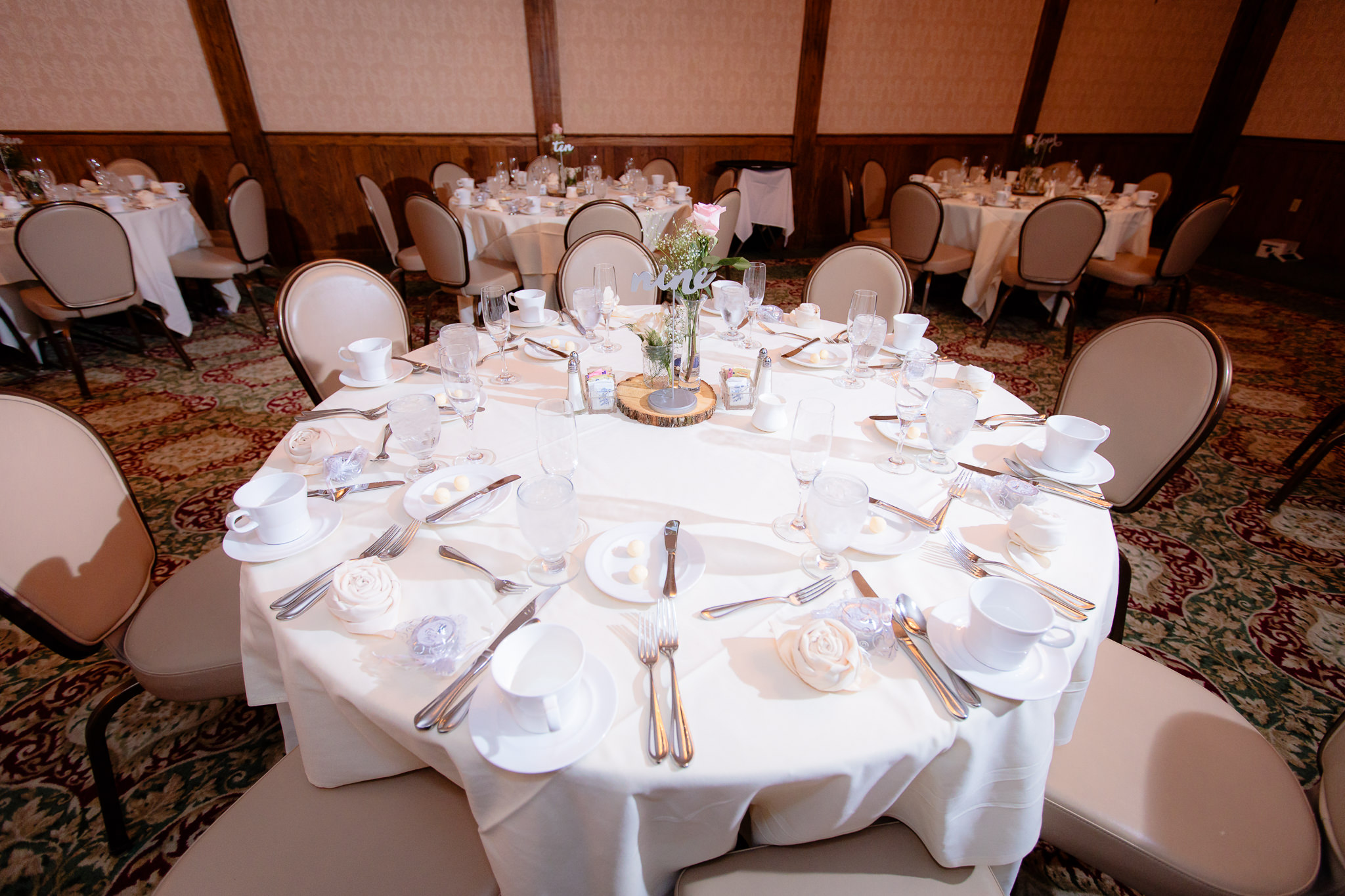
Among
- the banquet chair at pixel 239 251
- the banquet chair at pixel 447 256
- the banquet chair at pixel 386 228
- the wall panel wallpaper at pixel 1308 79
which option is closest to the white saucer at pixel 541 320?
the banquet chair at pixel 447 256

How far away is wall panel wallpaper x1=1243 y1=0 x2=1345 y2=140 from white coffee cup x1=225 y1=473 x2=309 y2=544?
9234 mm

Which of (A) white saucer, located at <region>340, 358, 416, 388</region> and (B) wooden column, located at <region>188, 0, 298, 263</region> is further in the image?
(B) wooden column, located at <region>188, 0, 298, 263</region>

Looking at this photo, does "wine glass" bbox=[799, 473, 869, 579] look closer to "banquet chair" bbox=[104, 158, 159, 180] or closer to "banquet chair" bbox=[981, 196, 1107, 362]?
"banquet chair" bbox=[981, 196, 1107, 362]

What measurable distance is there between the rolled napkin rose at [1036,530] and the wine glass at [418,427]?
1.11 metres

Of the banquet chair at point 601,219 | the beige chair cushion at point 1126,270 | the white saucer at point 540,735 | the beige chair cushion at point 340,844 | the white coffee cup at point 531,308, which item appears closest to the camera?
the white saucer at point 540,735

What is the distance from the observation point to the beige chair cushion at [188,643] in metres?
1.21

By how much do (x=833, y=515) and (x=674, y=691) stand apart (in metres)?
0.34

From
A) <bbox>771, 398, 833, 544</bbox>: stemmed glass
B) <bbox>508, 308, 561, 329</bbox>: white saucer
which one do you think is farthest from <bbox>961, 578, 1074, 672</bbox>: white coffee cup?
<bbox>508, 308, 561, 329</bbox>: white saucer

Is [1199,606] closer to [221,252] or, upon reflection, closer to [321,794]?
[321,794]

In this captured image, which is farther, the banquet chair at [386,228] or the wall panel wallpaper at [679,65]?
the wall panel wallpaper at [679,65]

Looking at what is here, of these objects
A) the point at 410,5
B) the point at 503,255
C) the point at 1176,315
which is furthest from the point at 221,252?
the point at 1176,315

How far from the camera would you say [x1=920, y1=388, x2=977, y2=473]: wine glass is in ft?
4.05

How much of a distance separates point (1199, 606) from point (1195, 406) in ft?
3.48

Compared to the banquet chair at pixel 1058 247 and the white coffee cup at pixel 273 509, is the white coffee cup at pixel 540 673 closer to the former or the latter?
the white coffee cup at pixel 273 509
